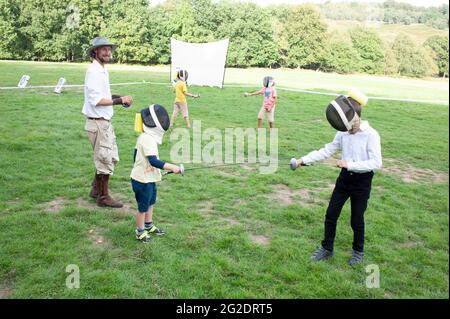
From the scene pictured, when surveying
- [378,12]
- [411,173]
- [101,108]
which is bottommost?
[411,173]

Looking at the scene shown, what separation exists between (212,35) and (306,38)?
1382cm

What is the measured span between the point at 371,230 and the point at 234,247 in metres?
1.90

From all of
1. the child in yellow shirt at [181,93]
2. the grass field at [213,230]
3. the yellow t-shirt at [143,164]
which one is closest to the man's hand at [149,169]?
the yellow t-shirt at [143,164]

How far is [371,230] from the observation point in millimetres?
5238

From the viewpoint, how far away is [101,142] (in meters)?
5.46

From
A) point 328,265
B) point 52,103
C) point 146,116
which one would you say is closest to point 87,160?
point 146,116

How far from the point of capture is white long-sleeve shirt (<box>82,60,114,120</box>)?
5.25 metres

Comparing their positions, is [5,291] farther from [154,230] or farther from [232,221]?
[232,221]

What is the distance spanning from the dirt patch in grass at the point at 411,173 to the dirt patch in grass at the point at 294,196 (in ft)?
6.85

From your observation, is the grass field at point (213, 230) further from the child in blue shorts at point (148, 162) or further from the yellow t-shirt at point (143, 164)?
the yellow t-shirt at point (143, 164)

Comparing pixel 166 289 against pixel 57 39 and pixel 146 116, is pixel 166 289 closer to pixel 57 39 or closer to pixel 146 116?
pixel 146 116

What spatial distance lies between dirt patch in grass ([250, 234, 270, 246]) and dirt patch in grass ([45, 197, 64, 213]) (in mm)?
2701

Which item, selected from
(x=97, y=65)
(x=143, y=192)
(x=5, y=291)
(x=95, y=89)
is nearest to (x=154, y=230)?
(x=143, y=192)

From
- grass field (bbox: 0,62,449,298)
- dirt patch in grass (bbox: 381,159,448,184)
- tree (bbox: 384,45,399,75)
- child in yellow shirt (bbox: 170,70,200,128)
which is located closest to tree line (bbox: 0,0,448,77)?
tree (bbox: 384,45,399,75)
